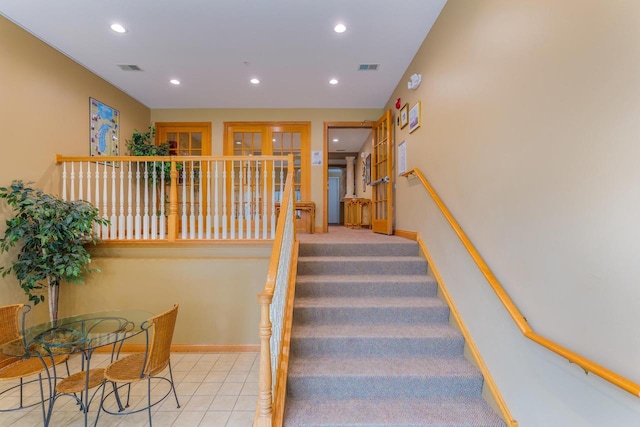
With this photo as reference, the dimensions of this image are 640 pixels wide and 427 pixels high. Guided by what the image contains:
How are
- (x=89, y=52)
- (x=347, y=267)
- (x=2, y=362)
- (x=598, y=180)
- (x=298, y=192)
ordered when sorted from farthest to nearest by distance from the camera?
(x=298, y=192)
(x=89, y=52)
(x=347, y=267)
(x=2, y=362)
(x=598, y=180)

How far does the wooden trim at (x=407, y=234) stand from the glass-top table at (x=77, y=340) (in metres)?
2.97

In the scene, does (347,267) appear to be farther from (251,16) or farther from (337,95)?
(337,95)

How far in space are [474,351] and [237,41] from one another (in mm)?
3886

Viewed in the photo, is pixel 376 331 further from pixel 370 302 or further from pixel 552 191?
pixel 552 191

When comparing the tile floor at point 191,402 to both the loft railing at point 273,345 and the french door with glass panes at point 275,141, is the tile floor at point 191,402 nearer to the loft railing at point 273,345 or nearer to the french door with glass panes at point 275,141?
the loft railing at point 273,345

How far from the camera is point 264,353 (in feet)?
5.60

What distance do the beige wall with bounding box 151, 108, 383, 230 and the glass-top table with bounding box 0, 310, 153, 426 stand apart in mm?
3705

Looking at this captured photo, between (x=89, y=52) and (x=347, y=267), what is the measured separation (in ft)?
13.5

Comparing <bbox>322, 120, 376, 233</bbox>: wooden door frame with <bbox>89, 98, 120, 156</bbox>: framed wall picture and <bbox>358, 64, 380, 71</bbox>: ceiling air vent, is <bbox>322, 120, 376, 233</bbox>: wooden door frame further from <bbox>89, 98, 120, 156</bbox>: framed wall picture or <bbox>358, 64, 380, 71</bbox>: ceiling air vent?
<bbox>89, 98, 120, 156</bbox>: framed wall picture

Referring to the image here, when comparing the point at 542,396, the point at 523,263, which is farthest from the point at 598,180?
the point at 542,396

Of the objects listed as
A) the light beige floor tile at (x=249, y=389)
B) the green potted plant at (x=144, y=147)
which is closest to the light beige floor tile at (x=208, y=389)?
the light beige floor tile at (x=249, y=389)

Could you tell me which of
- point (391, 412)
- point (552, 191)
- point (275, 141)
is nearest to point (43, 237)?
point (391, 412)

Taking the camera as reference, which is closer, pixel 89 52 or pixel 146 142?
pixel 89 52

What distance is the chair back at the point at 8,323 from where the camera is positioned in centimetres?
239
